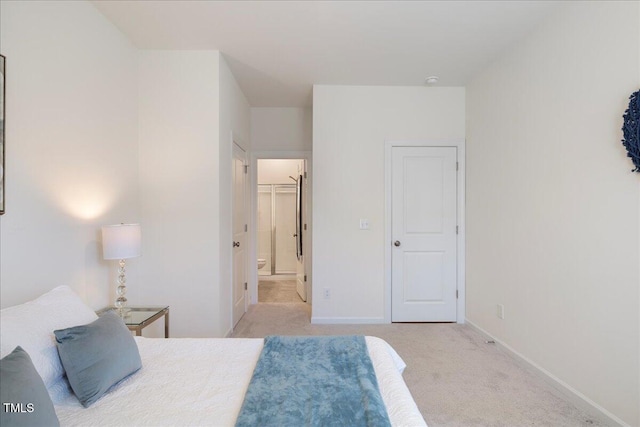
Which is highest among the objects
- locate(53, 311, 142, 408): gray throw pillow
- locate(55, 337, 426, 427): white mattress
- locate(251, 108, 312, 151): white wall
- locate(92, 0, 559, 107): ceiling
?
locate(92, 0, 559, 107): ceiling

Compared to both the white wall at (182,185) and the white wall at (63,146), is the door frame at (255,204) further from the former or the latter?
the white wall at (63,146)

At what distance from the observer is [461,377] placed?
2256 millimetres

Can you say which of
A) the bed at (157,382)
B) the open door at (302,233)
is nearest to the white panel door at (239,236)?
the open door at (302,233)

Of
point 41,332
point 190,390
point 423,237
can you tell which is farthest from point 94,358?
point 423,237

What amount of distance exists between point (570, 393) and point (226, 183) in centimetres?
309

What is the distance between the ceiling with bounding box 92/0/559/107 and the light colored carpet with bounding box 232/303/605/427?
8.67 feet

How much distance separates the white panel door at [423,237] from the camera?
3.42m

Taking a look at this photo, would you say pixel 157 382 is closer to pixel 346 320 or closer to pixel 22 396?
pixel 22 396

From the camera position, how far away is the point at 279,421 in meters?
0.97

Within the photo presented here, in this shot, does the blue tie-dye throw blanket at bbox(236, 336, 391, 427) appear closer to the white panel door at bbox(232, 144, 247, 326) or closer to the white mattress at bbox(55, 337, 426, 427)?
the white mattress at bbox(55, 337, 426, 427)

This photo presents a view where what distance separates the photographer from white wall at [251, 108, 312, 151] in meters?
4.14

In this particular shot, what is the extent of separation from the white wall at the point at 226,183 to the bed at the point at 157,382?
52.2 inches

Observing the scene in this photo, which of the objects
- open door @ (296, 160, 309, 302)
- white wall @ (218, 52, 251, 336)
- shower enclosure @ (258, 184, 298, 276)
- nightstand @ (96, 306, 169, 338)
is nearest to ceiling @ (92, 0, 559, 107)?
white wall @ (218, 52, 251, 336)

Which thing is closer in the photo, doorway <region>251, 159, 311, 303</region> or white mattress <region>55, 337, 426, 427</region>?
white mattress <region>55, 337, 426, 427</region>
